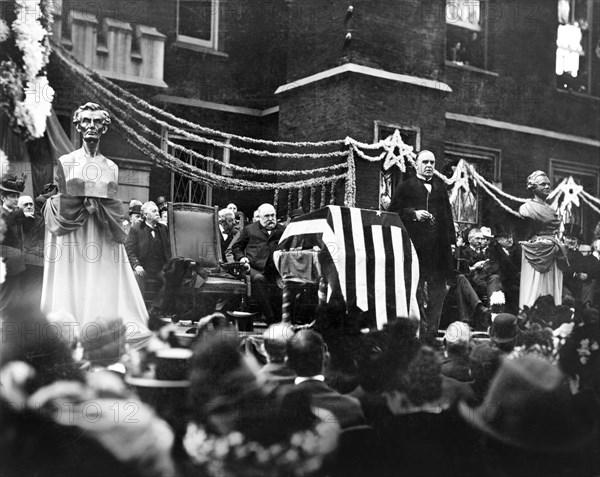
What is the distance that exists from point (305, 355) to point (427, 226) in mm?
2165

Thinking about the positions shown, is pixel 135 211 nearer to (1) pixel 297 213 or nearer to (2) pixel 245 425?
(1) pixel 297 213

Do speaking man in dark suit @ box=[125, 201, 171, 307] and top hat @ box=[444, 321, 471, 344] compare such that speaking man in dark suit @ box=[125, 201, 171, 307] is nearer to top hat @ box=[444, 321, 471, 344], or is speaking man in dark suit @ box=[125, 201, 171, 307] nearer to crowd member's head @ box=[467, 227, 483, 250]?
top hat @ box=[444, 321, 471, 344]

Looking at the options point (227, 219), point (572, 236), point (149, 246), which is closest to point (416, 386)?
point (227, 219)

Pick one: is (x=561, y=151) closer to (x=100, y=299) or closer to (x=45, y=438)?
(x=100, y=299)

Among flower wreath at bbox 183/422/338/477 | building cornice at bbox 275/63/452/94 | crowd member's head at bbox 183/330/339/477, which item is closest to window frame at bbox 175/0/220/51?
building cornice at bbox 275/63/452/94

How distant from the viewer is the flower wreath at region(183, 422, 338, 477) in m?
4.46

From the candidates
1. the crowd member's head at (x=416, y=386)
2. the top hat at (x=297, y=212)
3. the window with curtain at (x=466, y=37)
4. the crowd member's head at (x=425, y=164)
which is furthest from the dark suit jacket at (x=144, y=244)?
the window with curtain at (x=466, y=37)

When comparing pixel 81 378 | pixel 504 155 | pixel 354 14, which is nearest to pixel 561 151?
pixel 504 155

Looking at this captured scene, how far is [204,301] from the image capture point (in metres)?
6.87

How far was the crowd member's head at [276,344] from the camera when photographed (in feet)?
16.4

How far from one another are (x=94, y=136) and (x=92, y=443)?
2.14 m

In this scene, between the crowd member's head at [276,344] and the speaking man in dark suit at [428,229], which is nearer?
the crowd member's head at [276,344]

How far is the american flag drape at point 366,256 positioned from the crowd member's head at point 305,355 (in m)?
0.87

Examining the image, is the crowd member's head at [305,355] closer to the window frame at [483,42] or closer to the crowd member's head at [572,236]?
the crowd member's head at [572,236]
